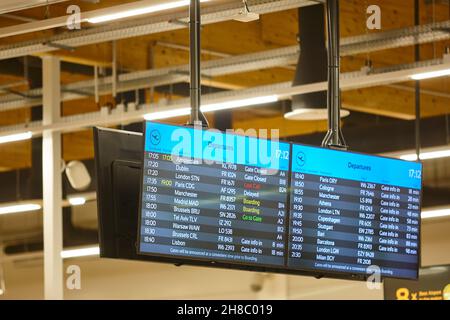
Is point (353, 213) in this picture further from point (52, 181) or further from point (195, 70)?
point (52, 181)

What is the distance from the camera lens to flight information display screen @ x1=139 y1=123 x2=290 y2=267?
644 cm

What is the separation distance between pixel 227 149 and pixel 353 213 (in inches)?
39.4

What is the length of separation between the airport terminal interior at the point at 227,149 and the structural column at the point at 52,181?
0.7 inches

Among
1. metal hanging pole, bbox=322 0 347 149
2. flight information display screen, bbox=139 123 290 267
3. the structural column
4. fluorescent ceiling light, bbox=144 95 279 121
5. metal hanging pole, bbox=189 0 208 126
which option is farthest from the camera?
the structural column

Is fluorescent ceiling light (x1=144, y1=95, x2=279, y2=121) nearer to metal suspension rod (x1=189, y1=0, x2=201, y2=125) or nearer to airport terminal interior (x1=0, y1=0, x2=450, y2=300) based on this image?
airport terminal interior (x1=0, y1=0, x2=450, y2=300)

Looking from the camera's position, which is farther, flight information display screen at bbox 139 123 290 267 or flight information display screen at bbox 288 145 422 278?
flight information display screen at bbox 288 145 422 278

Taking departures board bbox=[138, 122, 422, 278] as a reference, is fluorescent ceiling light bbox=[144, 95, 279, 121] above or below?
above

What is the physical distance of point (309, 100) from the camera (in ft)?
31.9

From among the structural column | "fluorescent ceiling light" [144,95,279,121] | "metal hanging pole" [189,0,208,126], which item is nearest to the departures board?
"metal hanging pole" [189,0,208,126]

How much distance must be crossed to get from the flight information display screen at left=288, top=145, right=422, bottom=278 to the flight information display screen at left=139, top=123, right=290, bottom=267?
0.43ft

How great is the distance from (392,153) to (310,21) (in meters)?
3.66

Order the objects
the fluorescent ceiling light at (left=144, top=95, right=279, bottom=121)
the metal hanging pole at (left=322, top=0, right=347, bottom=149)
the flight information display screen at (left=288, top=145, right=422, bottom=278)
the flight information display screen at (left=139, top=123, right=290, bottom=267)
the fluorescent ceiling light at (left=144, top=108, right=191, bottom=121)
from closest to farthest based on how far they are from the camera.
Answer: the flight information display screen at (left=139, top=123, right=290, bottom=267), the flight information display screen at (left=288, top=145, right=422, bottom=278), the metal hanging pole at (left=322, top=0, right=347, bottom=149), the fluorescent ceiling light at (left=144, top=95, right=279, bottom=121), the fluorescent ceiling light at (left=144, top=108, right=191, bottom=121)
